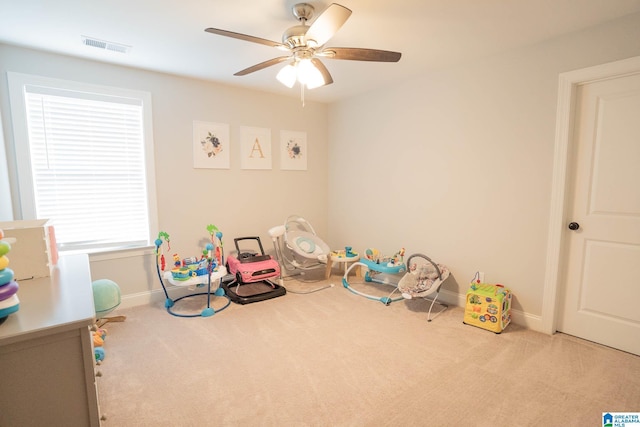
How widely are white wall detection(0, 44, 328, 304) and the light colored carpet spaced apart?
0.94m

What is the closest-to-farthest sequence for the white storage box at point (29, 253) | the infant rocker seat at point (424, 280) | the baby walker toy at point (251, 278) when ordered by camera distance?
the white storage box at point (29, 253) < the infant rocker seat at point (424, 280) < the baby walker toy at point (251, 278)

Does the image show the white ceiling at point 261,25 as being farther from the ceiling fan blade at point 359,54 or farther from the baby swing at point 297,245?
the baby swing at point 297,245

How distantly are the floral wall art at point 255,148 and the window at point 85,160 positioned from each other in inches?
41.6

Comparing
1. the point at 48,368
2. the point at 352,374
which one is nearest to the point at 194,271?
the point at 352,374

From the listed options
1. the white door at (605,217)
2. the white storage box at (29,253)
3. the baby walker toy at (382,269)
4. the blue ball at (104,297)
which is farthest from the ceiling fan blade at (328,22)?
the baby walker toy at (382,269)

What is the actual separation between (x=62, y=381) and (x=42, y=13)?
2.36 metres

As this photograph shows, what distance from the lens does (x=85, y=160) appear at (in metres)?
3.03

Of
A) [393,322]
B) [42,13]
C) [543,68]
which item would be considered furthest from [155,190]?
[543,68]

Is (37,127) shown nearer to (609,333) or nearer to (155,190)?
(155,190)

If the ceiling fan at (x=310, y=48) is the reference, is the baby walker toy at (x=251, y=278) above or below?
below

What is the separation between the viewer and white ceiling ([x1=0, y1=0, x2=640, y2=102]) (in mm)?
2004

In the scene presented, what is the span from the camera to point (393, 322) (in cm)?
292

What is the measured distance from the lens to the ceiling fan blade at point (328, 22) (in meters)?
1.57

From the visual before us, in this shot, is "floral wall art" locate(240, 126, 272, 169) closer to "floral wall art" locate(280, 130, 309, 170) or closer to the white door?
"floral wall art" locate(280, 130, 309, 170)
